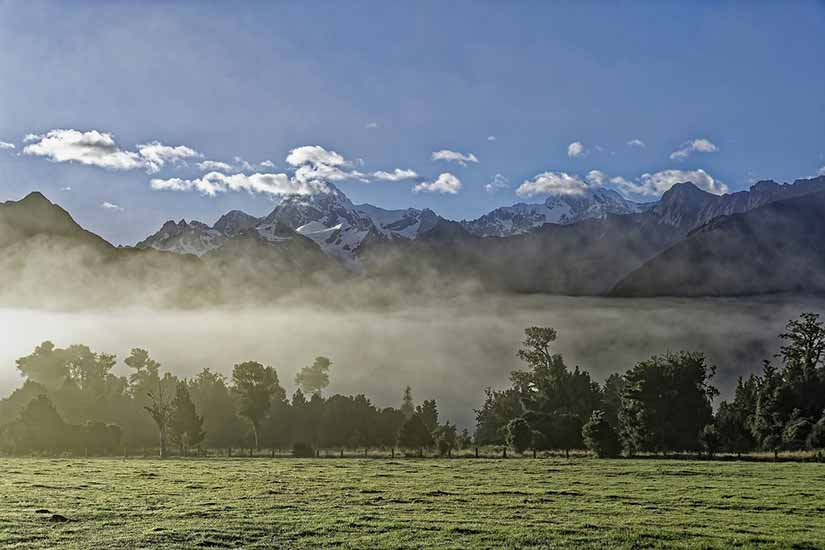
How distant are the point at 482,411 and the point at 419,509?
125 meters

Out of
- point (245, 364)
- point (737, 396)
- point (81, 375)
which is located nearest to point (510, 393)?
point (737, 396)

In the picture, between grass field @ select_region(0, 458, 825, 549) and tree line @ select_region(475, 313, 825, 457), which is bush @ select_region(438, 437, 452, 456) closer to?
tree line @ select_region(475, 313, 825, 457)

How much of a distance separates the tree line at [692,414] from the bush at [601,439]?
140 mm

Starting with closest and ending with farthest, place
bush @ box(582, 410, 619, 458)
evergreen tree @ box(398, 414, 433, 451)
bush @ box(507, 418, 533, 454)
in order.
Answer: bush @ box(582, 410, 619, 458) → bush @ box(507, 418, 533, 454) → evergreen tree @ box(398, 414, 433, 451)

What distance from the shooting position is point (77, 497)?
52.6 m

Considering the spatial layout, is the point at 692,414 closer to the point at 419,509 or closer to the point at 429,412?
the point at 429,412

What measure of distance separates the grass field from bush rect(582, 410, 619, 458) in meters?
29.2

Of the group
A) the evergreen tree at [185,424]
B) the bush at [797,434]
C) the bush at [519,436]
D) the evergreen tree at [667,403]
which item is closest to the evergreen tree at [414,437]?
the bush at [519,436]

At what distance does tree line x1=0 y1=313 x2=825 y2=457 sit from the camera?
4412 inches

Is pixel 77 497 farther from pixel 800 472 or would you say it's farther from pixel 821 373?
pixel 821 373

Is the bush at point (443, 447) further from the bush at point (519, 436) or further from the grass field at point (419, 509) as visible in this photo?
the grass field at point (419, 509)

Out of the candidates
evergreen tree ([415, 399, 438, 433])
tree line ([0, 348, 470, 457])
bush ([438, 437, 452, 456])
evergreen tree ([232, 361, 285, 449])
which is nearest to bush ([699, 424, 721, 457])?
bush ([438, 437, 452, 456])

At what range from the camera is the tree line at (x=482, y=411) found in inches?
4412

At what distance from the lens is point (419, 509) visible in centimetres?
4678
